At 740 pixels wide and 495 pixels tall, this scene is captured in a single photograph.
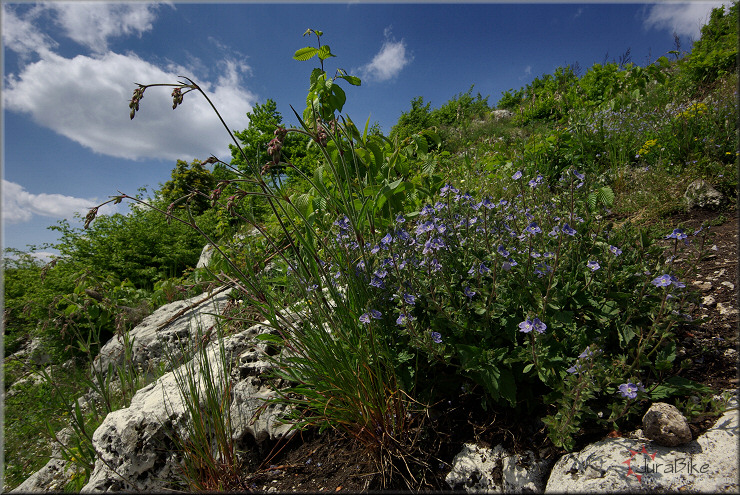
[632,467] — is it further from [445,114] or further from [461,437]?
[445,114]

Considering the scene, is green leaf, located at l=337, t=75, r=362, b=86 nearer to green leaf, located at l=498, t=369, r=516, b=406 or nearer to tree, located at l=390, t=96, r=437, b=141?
green leaf, located at l=498, t=369, r=516, b=406

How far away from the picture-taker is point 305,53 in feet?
6.07

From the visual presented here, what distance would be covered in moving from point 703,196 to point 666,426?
117 inches

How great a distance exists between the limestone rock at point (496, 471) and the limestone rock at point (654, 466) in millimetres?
79

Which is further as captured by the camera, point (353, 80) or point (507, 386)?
point (353, 80)

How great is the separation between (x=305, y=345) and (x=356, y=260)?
542mm

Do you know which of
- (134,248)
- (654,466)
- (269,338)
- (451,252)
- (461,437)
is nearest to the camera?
(654,466)

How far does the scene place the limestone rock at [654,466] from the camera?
1.24 meters

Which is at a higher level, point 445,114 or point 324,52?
point 445,114

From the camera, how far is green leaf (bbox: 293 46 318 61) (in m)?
1.84

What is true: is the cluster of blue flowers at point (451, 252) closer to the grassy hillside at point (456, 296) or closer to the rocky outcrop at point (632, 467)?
the grassy hillside at point (456, 296)

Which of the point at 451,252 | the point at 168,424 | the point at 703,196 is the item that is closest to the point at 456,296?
the point at 451,252

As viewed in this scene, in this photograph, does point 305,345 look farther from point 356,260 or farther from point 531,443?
point 531,443

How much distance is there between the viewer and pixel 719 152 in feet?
12.4
